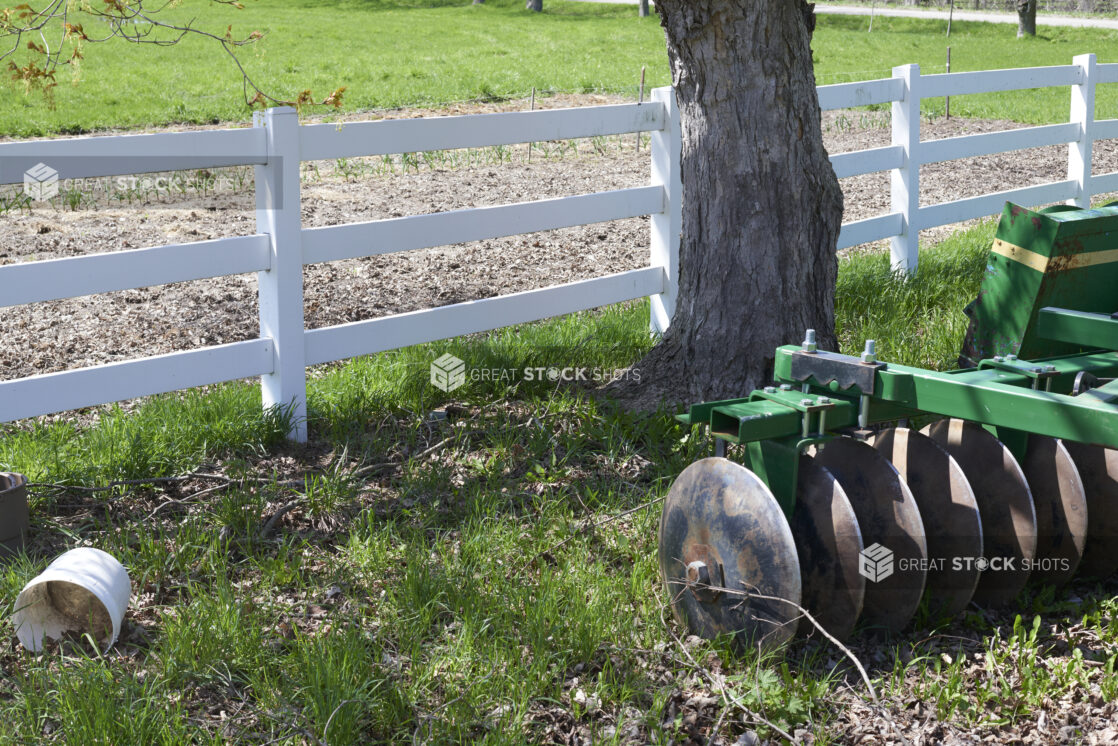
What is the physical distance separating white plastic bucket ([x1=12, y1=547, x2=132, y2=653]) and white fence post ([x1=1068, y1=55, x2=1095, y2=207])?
28.8 ft

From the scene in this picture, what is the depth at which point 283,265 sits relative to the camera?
16.1ft

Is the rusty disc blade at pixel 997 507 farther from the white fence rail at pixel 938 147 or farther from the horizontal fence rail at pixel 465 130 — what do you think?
the white fence rail at pixel 938 147

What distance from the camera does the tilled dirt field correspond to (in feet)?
22.2

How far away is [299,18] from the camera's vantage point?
3934 centimetres

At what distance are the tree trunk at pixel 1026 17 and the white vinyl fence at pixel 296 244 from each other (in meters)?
36.5

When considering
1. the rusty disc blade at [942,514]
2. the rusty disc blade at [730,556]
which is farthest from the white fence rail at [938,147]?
the rusty disc blade at [730,556]

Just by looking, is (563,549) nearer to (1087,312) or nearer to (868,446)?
(868,446)

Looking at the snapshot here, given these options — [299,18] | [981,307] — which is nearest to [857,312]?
[981,307]

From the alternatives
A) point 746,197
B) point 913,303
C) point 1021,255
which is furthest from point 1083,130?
point 1021,255

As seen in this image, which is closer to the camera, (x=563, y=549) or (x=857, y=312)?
(x=563, y=549)

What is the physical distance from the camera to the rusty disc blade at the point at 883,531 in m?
3.19

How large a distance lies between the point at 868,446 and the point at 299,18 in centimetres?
3958

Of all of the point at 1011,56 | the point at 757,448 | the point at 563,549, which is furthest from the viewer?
the point at 1011,56

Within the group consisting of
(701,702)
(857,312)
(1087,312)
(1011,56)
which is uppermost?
(1011,56)
